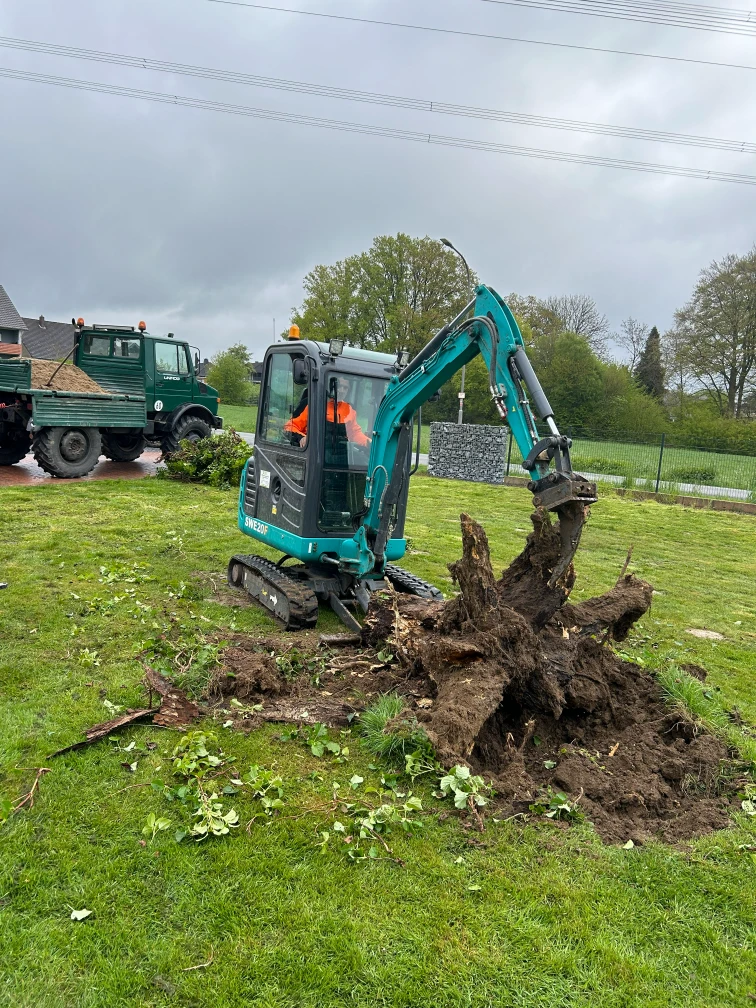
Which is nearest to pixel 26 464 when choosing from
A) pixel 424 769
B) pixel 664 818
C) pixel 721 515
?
pixel 424 769

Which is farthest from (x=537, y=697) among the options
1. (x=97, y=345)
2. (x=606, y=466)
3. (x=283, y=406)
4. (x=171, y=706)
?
(x=606, y=466)

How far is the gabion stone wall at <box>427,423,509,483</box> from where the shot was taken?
20344 mm

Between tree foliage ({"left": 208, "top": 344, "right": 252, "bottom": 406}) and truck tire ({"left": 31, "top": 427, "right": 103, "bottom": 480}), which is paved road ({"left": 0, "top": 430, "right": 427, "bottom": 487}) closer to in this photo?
truck tire ({"left": 31, "top": 427, "right": 103, "bottom": 480})

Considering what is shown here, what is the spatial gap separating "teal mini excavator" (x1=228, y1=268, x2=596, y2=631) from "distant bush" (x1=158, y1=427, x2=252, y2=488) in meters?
7.27

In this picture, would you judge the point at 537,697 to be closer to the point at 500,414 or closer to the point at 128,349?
the point at 500,414

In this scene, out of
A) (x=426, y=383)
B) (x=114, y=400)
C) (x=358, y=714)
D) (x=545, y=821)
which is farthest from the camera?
(x=114, y=400)

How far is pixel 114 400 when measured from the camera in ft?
46.6

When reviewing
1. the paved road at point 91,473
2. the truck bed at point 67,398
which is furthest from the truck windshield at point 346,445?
the truck bed at point 67,398

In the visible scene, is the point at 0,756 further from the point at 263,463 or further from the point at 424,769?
the point at 263,463

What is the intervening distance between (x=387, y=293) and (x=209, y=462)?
34.1 metres

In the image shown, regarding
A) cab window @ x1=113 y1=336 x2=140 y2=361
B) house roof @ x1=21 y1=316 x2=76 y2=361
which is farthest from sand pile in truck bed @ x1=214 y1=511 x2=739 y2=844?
house roof @ x1=21 y1=316 x2=76 y2=361

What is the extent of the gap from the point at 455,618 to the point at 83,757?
7.86 feet

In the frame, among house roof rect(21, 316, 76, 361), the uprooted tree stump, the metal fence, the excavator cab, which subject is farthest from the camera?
house roof rect(21, 316, 76, 361)

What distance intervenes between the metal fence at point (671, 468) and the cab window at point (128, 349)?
11274 mm
